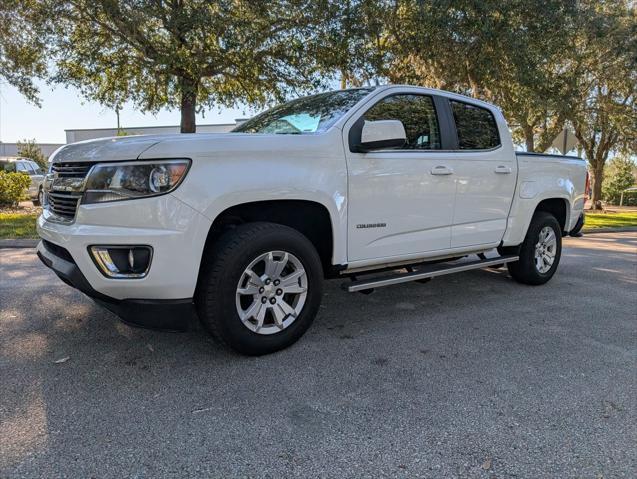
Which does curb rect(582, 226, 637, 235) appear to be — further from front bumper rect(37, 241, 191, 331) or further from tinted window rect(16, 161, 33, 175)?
tinted window rect(16, 161, 33, 175)

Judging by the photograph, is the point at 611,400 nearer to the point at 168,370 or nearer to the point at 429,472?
the point at 429,472

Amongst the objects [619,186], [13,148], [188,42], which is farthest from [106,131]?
[619,186]

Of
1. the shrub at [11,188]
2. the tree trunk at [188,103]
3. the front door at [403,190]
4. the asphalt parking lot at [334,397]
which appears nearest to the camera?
the asphalt parking lot at [334,397]

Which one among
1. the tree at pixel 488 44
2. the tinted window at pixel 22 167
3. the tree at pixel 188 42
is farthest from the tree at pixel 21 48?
the tree at pixel 488 44

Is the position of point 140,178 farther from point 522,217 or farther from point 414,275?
point 522,217

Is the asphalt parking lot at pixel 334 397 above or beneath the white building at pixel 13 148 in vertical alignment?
beneath

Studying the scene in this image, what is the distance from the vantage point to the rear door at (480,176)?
442cm

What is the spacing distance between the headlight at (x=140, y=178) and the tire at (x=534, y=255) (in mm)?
4068

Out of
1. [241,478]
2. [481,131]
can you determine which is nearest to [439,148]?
[481,131]

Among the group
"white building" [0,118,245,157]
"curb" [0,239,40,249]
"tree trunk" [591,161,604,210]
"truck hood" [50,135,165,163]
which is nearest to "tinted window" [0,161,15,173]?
"white building" [0,118,245,157]

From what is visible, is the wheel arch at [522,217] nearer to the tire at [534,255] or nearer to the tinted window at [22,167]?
the tire at [534,255]

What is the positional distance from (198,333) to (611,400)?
287 centimetres

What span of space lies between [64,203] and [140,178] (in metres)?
0.73

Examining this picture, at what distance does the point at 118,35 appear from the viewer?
428 inches
